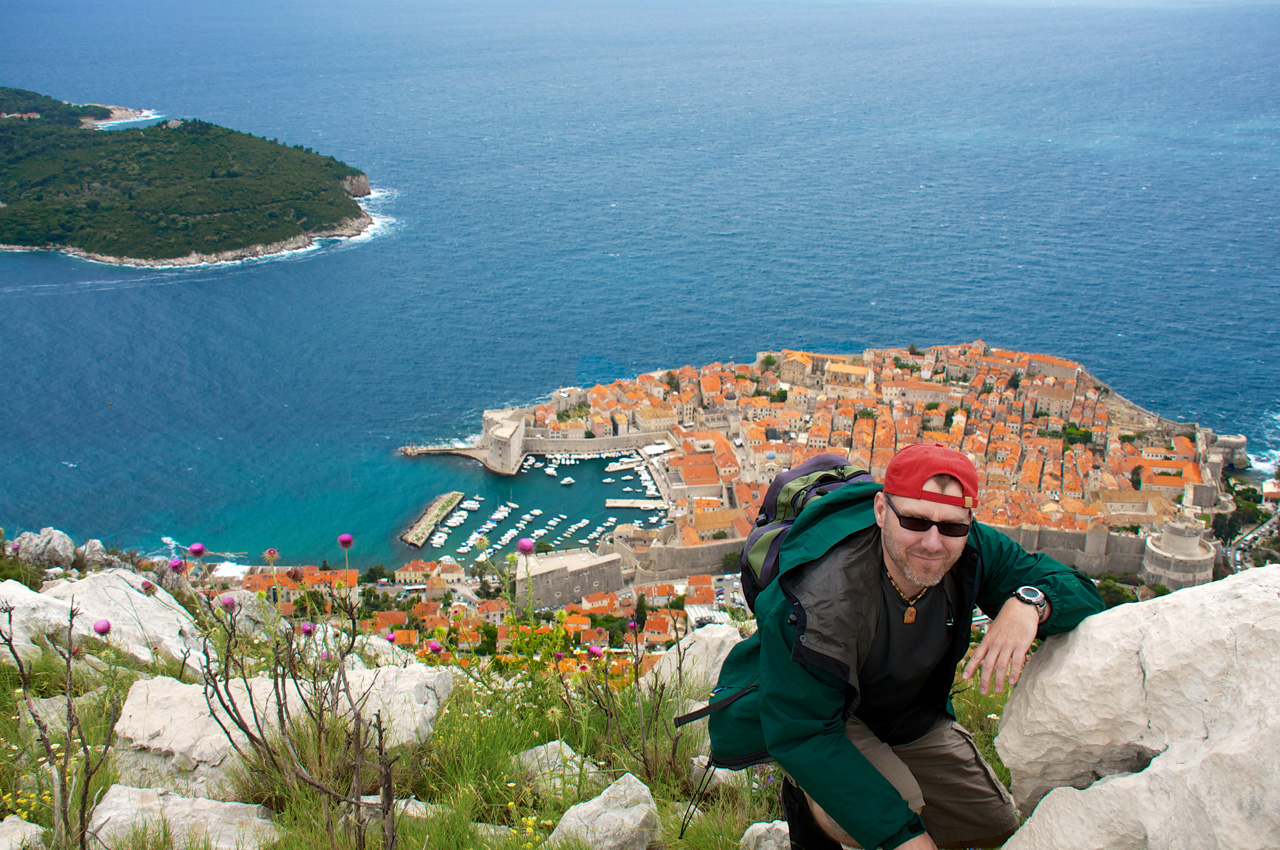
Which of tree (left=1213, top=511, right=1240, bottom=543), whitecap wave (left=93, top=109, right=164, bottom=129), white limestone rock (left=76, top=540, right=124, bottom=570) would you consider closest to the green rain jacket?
white limestone rock (left=76, top=540, right=124, bottom=570)

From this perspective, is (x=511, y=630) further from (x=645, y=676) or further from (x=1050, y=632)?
(x=1050, y=632)

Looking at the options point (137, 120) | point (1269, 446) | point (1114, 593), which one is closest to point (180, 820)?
point (1114, 593)

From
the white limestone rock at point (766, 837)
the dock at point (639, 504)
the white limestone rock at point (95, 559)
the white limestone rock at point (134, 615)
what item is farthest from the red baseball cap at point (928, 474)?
the dock at point (639, 504)

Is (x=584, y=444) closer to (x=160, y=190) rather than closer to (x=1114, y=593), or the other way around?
(x=1114, y=593)

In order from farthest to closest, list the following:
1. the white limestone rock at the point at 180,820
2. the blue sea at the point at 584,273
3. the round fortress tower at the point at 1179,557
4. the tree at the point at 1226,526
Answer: the blue sea at the point at 584,273, the tree at the point at 1226,526, the round fortress tower at the point at 1179,557, the white limestone rock at the point at 180,820

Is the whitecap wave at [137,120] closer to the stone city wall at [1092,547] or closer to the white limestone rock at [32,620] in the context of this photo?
the stone city wall at [1092,547]

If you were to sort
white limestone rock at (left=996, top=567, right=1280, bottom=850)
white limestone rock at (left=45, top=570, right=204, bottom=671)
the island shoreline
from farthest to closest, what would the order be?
the island shoreline, white limestone rock at (left=45, top=570, right=204, bottom=671), white limestone rock at (left=996, top=567, right=1280, bottom=850)

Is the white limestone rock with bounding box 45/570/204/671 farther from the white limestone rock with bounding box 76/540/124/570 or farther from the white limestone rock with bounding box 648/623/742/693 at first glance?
the white limestone rock with bounding box 76/540/124/570
